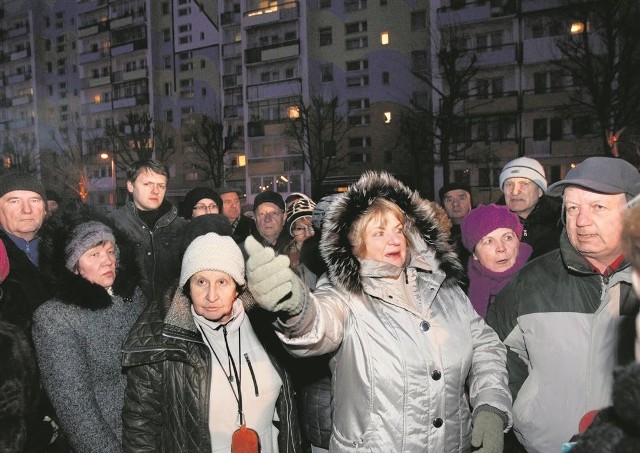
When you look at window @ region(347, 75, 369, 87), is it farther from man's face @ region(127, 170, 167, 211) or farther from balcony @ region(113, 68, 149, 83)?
man's face @ region(127, 170, 167, 211)

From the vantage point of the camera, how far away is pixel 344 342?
2232 mm

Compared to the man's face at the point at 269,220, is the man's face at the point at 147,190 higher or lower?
higher

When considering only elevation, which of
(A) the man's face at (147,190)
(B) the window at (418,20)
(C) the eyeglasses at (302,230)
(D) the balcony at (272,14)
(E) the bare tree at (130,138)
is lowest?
(C) the eyeglasses at (302,230)

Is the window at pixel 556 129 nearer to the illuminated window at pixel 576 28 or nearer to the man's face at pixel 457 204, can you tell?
the illuminated window at pixel 576 28

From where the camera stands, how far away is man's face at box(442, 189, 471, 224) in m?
6.11

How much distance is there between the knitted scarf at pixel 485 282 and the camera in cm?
335

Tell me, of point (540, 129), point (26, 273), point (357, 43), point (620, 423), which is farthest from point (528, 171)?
point (357, 43)

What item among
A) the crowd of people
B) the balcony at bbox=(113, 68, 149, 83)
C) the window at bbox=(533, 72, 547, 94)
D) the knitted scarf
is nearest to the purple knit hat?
the knitted scarf

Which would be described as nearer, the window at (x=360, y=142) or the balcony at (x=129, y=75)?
the window at (x=360, y=142)

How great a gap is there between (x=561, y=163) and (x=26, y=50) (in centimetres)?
6140

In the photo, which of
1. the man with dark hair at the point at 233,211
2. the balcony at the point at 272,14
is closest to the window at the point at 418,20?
the balcony at the point at 272,14

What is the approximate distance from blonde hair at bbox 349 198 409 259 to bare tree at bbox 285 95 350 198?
1248 inches

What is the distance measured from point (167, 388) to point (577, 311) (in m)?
2.21

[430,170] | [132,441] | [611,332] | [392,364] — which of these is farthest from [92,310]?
[430,170]
